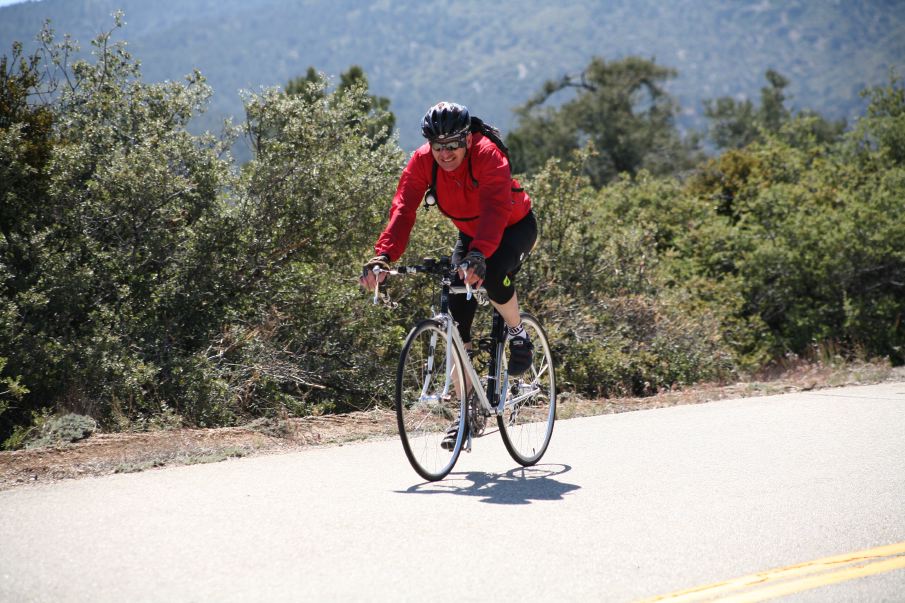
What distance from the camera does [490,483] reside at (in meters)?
6.00

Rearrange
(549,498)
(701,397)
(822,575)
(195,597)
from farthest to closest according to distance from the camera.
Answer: (701,397) < (549,498) < (822,575) < (195,597)

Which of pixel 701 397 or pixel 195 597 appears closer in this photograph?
pixel 195 597

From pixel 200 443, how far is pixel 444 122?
10.4ft

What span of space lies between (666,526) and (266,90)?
307 inches

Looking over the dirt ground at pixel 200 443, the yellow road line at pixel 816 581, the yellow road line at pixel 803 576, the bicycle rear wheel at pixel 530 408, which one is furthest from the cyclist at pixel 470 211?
the yellow road line at pixel 816 581

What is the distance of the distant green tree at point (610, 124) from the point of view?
228ft

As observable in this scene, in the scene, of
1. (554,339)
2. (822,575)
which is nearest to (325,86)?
(554,339)

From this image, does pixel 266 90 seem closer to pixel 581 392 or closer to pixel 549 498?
pixel 581 392

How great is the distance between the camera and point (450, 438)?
6.09 metres

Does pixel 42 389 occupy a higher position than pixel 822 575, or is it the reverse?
pixel 42 389

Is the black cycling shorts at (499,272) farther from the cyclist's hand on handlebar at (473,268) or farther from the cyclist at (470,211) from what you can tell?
the cyclist's hand on handlebar at (473,268)

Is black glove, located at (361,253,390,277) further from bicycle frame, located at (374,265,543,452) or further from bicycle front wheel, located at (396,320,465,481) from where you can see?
bicycle front wheel, located at (396,320,465,481)

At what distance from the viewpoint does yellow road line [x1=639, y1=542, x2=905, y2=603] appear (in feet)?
13.4

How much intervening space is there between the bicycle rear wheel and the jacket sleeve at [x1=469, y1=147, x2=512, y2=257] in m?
1.06
